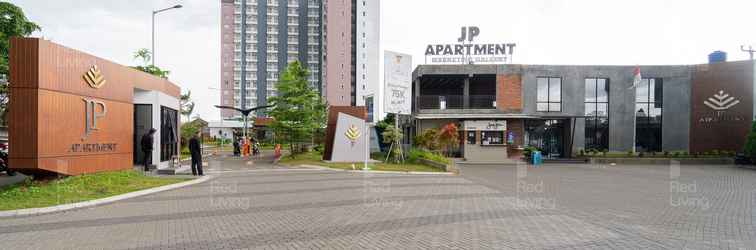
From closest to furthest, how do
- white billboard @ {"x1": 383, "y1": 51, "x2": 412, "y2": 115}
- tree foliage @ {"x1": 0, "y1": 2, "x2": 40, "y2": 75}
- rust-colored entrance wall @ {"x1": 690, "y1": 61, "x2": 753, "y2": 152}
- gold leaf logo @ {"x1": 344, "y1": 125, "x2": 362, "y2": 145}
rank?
tree foliage @ {"x1": 0, "y1": 2, "x2": 40, "y2": 75}, white billboard @ {"x1": 383, "y1": 51, "x2": 412, "y2": 115}, gold leaf logo @ {"x1": 344, "y1": 125, "x2": 362, "y2": 145}, rust-colored entrance wall @ {"x1": 690, "y1": 61, "x2": 753, "y2": 152}

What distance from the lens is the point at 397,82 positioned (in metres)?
20.7

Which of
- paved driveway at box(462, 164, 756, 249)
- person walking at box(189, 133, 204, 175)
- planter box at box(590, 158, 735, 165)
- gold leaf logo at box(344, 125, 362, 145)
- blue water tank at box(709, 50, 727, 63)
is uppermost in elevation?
blue water tank at box(709, 50, 727, 63)

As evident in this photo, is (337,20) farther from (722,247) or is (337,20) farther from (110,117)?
(722,247)

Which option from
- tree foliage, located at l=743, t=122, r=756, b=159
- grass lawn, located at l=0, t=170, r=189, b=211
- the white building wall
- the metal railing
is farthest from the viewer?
the white building wall

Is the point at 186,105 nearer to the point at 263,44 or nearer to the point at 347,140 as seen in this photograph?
the point at 347,140

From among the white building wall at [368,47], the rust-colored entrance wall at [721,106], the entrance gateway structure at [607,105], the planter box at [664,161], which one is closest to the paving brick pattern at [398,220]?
the planter box at [664,161]

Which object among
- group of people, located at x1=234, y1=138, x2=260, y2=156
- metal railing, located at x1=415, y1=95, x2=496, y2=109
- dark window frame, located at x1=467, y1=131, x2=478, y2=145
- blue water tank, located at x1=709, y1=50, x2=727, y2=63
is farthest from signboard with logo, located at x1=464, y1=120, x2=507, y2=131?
blue water tank, located at x1=709, y1=50, x2=727, y2=63

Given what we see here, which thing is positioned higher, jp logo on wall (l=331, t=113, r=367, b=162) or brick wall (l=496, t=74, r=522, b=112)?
brick wall (l=496, t=74, r=522, b=112)

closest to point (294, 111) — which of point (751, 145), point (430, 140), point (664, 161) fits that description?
point (430, 140)

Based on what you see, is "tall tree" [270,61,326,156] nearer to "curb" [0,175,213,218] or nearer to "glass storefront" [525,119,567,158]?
"curb" [0,175,213,218]

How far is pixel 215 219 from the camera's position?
7695 mm

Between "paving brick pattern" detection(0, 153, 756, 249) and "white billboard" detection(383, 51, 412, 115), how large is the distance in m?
8.86

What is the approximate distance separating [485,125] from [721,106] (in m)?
17.4

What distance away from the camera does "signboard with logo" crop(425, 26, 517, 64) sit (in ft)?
102
